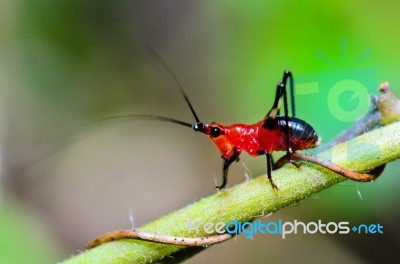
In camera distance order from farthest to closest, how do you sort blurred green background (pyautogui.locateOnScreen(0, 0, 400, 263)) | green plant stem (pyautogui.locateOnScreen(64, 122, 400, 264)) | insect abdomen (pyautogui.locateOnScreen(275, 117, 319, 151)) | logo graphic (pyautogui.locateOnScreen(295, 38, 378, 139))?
blurred green background (pyautogui.locateOnScreen(0, 0, 400, 263)) → logo graphic (pyautogui.locateOnScreen(295, 38, 378, 139)) → insect abdomen (pyautogui.locateOnScreen(275, 117, 319, 151)) → green plant stem (pyautogui.locateOnScreen(64, 122, 400, 264))

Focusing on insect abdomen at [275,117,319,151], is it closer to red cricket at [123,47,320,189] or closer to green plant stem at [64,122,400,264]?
red cricket at [123,47,320,189]

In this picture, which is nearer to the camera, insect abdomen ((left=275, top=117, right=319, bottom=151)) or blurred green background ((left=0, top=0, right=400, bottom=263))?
insect abdomen ((left=275, top=117, right=319, bottom=151))

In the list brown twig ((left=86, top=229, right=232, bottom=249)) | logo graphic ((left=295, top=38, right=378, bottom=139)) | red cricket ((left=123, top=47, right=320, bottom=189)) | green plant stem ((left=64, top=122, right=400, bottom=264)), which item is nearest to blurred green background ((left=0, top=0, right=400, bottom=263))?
logo graphic ((left=295, top=38, right=378, bottom=139))

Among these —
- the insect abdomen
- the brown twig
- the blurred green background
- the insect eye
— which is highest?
the blurred green background

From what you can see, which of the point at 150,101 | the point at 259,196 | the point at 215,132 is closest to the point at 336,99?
the point at 215,132

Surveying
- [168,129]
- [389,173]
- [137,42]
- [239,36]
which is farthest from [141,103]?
[389,173]

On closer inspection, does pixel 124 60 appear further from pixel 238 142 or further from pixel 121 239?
pixel 121 239
